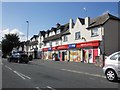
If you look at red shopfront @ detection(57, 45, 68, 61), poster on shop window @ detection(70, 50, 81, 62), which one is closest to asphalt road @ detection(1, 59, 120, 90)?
poster on shop window @ detection(70, 50, 81, 62)

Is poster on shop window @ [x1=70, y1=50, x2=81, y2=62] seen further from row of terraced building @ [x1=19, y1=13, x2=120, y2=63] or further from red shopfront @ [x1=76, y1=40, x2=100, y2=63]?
red shopfront @ [x1=76, y1=40, x2=100, y2=63]

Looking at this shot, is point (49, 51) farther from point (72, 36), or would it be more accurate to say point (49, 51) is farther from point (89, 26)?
point (89, 26)

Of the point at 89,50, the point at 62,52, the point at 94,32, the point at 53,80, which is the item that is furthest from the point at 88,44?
the point at 53,80

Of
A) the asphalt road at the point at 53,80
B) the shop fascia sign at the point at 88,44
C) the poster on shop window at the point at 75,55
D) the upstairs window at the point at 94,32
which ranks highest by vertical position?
the upstairs window at the point at 94,32

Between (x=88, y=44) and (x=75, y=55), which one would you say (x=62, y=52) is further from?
(x=88, y=44)

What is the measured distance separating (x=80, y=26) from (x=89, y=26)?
391 centimetres

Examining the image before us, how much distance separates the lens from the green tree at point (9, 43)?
102938 millimetres

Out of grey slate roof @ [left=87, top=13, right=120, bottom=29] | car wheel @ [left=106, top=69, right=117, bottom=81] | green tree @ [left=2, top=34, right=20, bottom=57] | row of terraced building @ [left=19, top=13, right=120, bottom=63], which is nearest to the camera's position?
car wheel @ [left=106, top=69, right=117, bottom=81]

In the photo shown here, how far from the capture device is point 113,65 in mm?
13828

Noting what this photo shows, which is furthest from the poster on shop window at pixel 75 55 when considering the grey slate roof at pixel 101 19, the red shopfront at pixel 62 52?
the grey slate roof at pixel 101 19

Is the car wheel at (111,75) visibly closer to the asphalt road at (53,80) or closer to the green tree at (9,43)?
the asphalt road at (53,80)

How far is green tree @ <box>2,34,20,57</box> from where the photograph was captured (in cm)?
10294

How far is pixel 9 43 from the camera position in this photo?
10338 cm

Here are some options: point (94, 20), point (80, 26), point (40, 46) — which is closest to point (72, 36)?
point (80, 26)
